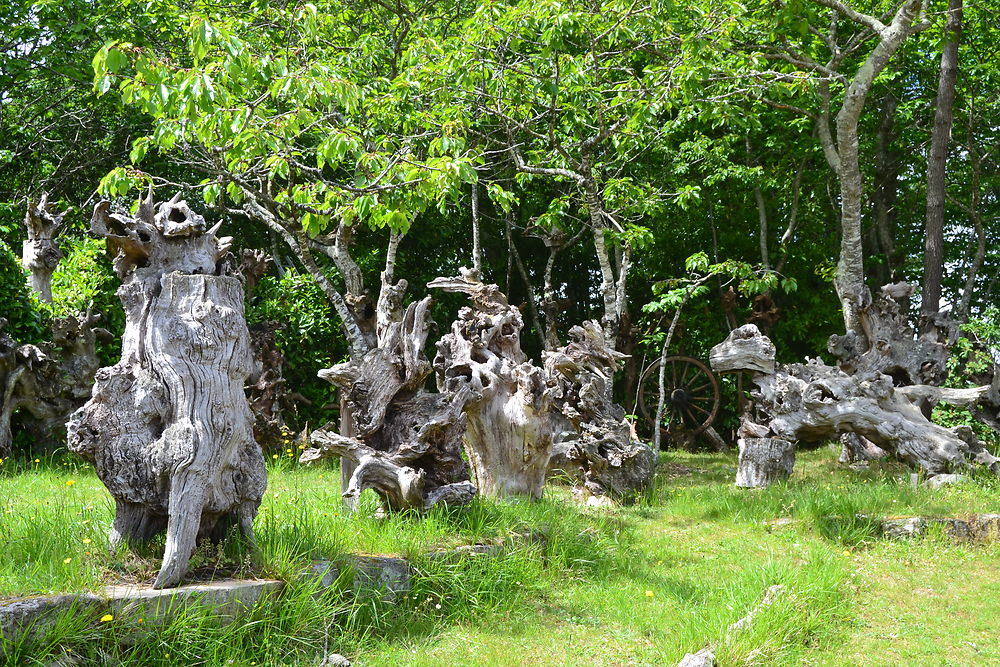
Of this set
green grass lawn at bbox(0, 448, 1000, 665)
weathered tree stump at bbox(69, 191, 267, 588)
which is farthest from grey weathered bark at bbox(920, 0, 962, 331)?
weathered tree stump at bbox(69, 191, 267, 588)

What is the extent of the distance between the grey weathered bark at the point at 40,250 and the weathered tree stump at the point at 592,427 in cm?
580

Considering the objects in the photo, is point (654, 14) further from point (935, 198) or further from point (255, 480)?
point (255, 480)

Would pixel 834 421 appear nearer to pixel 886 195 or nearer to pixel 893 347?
pixel 893 347

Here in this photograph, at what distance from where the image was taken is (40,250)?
945 cm

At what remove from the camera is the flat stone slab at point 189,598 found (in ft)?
11.8

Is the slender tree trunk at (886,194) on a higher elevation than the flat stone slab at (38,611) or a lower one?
higher

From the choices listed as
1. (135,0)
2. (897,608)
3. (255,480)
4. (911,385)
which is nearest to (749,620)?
(897,608)

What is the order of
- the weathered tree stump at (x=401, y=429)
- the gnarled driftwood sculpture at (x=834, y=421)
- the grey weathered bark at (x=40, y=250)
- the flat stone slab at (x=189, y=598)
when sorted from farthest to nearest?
the grey weathered bark at (x=40, y=250) → the gnarled driftwood sculpture at (x=834, y=421) → the weathered tree stump at (x=401, y=429) → the flat stone slab at (x=189, y=598)

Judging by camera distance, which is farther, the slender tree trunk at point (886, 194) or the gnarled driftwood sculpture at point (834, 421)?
the slender tree trunk at point (886, 194)

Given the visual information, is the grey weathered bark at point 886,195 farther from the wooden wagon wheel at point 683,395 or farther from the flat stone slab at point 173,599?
the flat stone slab at point 173,599

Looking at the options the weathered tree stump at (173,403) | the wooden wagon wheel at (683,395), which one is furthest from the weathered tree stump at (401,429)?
the wooden wagon wheel at (683,395)

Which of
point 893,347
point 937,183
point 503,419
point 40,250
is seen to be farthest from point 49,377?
point 937,183

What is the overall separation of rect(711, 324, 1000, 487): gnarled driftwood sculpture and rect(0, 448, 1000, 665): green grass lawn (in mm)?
1180

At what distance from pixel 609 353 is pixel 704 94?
3.46 meters
